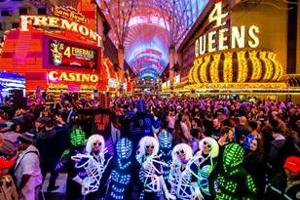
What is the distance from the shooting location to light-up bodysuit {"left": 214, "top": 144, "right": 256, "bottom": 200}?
17.2 ft

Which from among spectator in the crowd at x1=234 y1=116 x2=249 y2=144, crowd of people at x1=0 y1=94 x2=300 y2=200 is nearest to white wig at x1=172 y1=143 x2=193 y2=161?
crowd of people at x1=0 y1=94 x2=300 y2=200

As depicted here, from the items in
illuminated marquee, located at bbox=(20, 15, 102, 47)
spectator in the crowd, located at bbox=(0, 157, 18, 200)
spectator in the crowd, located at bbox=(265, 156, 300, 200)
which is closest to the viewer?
spectator in the crowd, located at bbox=(265, 156, 300, 200)

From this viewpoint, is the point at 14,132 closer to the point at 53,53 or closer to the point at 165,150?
the point at 165,150

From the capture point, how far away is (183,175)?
269 inches

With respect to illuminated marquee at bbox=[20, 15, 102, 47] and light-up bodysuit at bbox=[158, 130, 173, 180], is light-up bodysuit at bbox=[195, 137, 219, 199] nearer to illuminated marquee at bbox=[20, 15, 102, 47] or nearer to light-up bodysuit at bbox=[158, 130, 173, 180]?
light-up bodysuit at bbox=[158, 130, 173, 180]

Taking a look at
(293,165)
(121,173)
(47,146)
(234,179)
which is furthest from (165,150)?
(293,165)

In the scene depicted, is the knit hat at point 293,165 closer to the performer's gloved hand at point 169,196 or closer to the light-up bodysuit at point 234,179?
the light-up bodysuit at point 234,179

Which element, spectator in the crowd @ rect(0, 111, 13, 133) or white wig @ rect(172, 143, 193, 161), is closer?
white wig @ rect(172, 143, 193, 161)

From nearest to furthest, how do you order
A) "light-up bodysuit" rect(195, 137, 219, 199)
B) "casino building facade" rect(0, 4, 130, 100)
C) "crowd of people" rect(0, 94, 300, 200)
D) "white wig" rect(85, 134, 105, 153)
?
"crowd of people" rect(0, 94, 300, 200)
"light-up bodysuit" rect(195, 137, 219, 199)
"white wig" rect(85, 134, 105, 153)
"casino building facade" rect(0, 4, 130, 100)

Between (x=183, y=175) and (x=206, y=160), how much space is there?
472 mm

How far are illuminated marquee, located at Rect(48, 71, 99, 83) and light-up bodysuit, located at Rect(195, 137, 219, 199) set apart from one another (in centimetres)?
2384

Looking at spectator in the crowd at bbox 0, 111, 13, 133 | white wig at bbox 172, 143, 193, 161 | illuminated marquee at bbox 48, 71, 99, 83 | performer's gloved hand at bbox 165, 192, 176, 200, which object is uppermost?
illuminated marquee at bbox 48, 71, 99, 83

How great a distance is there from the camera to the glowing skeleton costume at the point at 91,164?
715cm

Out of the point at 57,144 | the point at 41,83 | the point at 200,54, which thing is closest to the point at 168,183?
the point at 57,144
